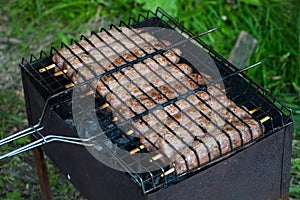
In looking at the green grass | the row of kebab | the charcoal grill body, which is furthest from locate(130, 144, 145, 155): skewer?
the green grass

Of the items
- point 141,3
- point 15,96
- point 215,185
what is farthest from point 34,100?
point 141,3

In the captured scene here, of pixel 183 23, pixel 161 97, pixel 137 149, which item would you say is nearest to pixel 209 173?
pixel 137 149

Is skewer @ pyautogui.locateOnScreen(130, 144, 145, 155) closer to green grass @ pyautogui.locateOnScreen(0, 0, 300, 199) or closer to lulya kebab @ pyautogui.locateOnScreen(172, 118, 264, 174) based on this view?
lulya kebab @ pyautogui.locateOnScreen(172, 118, 264, 174)

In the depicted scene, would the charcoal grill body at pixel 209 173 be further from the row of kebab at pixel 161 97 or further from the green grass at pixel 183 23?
the green grass at pixel 183 23

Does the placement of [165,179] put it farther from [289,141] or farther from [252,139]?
[289,141]

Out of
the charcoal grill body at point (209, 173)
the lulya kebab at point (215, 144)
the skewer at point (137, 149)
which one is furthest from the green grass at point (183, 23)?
the skewer at point (137, 149)
